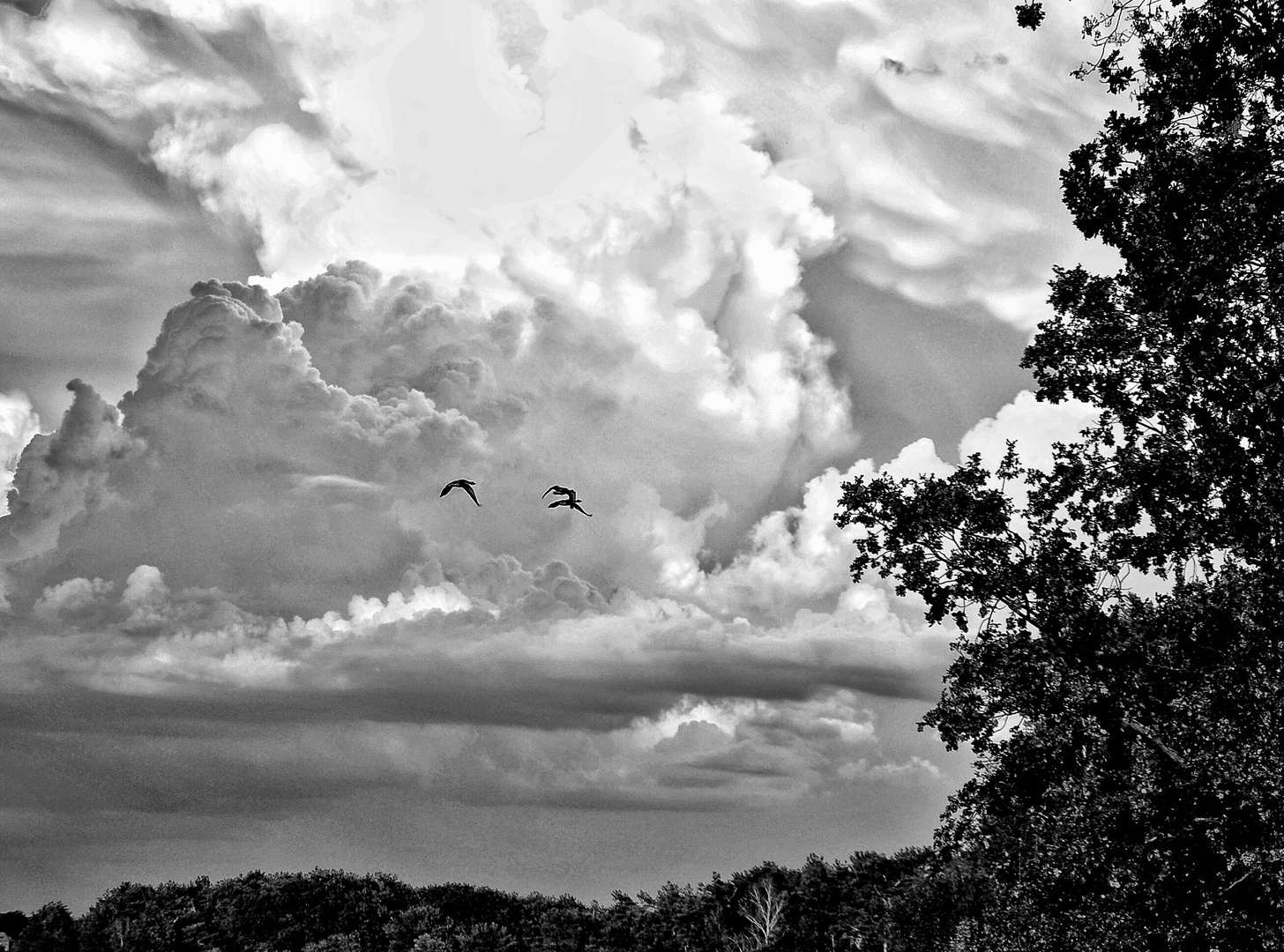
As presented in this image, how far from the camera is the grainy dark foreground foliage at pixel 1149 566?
17.9m

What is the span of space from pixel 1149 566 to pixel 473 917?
95.2 meters

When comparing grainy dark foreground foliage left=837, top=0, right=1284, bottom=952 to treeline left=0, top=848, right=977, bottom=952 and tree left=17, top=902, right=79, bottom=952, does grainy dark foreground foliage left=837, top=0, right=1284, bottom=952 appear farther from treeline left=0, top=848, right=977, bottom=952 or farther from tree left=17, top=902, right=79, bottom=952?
tree left=17, top=902, right=79, bottom=952

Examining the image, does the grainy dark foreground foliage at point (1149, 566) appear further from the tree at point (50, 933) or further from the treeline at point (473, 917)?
the tree at point (50, 933)

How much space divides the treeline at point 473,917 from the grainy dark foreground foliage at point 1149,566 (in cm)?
5641

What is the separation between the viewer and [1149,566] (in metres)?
21.0

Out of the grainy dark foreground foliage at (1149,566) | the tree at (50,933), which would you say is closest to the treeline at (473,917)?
the tree at (50,933)

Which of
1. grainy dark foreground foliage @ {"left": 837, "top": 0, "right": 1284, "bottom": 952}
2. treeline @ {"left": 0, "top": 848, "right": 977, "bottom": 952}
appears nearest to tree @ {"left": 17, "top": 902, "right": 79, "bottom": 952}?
treeline @ {"left": 0, "top": 848, "right": 977, "bottom": 952}

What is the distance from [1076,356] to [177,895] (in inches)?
4078

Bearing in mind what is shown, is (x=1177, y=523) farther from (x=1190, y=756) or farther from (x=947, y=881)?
(x=947, y=881)

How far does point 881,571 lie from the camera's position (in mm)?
22156

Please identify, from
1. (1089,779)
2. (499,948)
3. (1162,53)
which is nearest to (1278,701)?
(1089,779)

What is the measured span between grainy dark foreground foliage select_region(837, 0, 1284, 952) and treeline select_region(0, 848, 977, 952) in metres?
56.4

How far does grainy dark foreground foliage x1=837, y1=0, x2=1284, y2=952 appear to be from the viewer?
706 inches

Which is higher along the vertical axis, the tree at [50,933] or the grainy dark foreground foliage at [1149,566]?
the grainy dark foreground foliage at [1149,566]
